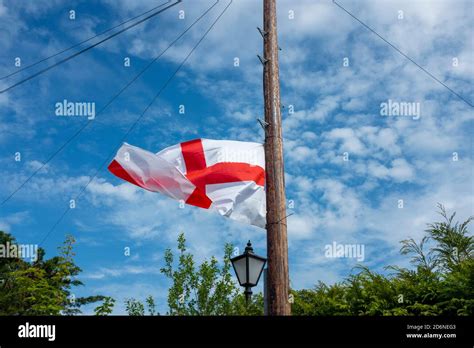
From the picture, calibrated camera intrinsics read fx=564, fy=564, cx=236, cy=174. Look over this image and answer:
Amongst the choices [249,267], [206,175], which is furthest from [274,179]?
[249,267]

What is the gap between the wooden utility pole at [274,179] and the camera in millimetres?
8805

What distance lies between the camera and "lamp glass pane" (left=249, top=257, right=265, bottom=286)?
10.4 m

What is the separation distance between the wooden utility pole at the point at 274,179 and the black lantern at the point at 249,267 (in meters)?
1.42

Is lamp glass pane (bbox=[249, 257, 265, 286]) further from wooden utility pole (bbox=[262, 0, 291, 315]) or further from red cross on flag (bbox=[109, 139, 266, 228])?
wooden utility pole (bbox=[262, 0, 291, 315])

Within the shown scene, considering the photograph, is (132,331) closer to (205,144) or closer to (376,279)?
(205,144)

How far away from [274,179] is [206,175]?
55.5 inches

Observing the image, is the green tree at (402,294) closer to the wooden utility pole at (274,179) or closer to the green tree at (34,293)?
the wooden utility pole at (274,179)

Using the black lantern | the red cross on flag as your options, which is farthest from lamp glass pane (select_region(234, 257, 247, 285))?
the red cross on flag

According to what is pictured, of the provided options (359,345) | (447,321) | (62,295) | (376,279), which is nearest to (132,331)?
(359,345)

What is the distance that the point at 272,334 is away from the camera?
7.19 m

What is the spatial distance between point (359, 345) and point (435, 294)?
14.0 ft

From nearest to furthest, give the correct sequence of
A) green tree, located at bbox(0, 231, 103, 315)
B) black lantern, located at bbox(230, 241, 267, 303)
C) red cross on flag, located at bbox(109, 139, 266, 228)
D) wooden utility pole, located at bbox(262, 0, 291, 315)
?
1. wooden utility pole, located at bbox(262, 0, 291, 315)
2. red cross on flag, located at bbox(109, 139, 266, 228)
3. black lantern, located at bbox(230, 241, 267, 303)
4. green tree, located at bbox(0, 231, 103, 315)

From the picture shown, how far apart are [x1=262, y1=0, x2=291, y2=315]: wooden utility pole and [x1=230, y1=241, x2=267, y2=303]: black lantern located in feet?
4.66

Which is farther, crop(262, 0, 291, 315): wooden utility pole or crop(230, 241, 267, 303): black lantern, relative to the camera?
A: crop(230, 241, 267, 303): black lantern
